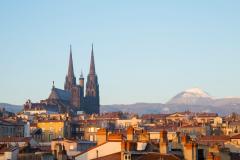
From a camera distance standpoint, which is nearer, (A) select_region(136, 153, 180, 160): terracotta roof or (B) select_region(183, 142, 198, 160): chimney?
(A) select_region(136, 153, 180, 160): terracotta roof

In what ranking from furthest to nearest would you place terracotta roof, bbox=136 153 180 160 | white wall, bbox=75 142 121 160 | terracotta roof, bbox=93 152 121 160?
white wall, bbox=75 142 121 160 → terracotta roof, bbox=93 152 121 160 → terracotta roof, bbox=136 153 180 160

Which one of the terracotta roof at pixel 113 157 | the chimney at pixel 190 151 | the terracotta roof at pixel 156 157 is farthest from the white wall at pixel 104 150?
the chimney at pixel 190 151

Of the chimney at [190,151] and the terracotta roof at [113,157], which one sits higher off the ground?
the chimney at [190,151]

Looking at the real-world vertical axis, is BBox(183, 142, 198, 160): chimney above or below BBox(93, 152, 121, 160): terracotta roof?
above

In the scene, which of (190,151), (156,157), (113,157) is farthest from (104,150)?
(190,151)

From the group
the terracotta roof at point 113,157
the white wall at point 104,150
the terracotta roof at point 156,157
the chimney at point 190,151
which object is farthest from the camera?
the white wall at point 104,150

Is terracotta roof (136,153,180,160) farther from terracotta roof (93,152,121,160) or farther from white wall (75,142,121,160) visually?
white wall (75,142,121,160)

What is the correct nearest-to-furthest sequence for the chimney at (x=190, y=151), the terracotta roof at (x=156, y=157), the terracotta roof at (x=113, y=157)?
the terracotta roof at (x=156, y=157) < the chimney at (x=190, y=151) < the terracotta roof at (x=113, y=157)

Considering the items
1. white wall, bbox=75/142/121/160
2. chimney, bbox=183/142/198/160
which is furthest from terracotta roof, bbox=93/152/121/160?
chimney, bbox=183/142/198/160

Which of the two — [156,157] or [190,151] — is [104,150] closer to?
[156,157]

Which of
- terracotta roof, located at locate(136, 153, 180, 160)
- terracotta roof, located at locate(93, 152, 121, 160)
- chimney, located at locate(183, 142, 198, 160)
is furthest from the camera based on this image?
terracotta roof, located at locate(93, 152, 121, 160)

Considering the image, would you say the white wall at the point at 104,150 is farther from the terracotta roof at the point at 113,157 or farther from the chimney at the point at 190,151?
the chimney at the point at 190,151

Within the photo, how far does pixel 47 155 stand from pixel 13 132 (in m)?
104

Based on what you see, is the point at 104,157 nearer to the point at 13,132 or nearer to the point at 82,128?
Answer: the point at 13,132
